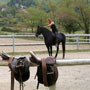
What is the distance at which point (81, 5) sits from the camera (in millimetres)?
21312

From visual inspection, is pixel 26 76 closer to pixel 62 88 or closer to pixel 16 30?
pixel 62 88

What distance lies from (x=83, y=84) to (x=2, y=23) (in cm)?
4831

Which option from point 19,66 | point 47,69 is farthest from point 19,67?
point 47,69

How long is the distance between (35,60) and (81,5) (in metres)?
20.0

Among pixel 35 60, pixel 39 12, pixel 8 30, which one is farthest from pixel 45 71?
pixel 8 30

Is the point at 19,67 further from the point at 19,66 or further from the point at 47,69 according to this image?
the point at 47,69

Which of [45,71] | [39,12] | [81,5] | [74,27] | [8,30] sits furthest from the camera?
[8,30]

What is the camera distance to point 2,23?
51.4 metres

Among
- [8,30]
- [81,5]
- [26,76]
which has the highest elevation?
[81,5]

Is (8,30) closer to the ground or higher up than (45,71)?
closer to the ground

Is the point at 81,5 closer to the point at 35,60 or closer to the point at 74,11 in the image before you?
the point at 74,11

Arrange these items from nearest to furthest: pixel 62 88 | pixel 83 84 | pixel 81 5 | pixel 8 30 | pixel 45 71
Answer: pixel 45 71 < pixel 62 88 < pixel 83 84 < pixel 81 5 < pixel 8 30

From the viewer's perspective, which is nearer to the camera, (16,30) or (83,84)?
(83,84)

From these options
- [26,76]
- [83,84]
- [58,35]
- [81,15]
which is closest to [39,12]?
[81,15]
